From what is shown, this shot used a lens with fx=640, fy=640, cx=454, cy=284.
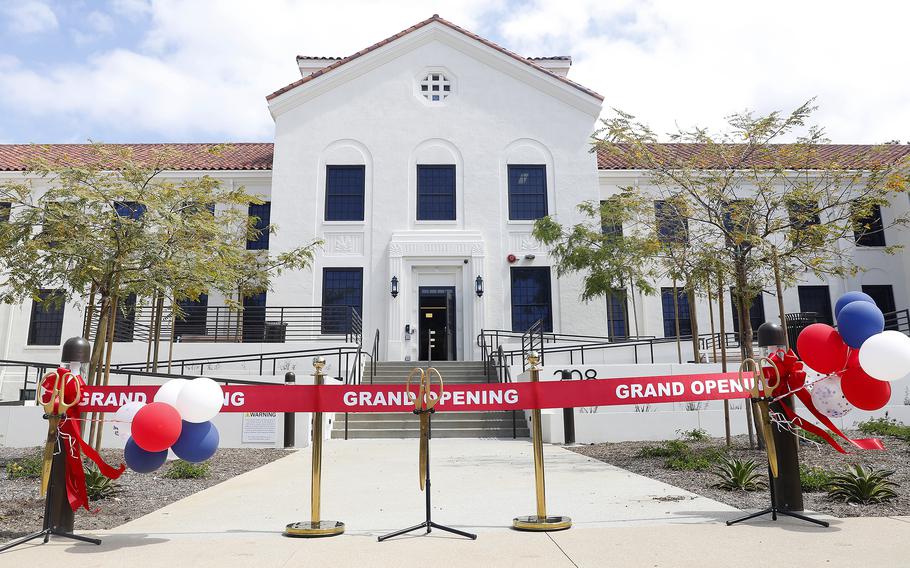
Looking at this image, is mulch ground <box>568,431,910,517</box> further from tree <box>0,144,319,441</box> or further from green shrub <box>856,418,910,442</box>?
tree <box>0,144,319,441</box>

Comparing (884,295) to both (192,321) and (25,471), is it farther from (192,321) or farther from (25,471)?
(25,471)

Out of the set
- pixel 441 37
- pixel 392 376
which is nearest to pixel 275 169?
pixel 441 37

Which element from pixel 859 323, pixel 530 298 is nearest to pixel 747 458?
pixel 859 323

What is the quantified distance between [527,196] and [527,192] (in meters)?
0.15

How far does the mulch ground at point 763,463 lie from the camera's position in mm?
6059

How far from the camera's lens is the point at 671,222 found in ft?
42.4

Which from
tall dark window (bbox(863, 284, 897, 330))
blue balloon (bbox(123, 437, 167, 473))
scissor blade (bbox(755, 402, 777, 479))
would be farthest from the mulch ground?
tall dark window (bbox(863, 284, 897, 330))

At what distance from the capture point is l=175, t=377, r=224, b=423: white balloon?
5152mm

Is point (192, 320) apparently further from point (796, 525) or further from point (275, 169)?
point (796, 525)

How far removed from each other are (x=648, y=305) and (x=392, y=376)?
10.5 metres

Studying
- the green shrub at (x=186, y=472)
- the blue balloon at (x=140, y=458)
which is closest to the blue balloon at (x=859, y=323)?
the blue balloon at (x=140, y=458)

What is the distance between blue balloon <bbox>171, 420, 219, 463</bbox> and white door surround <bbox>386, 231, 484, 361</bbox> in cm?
1599

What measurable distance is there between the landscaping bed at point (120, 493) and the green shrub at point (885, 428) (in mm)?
10973

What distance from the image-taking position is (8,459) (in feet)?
35.9
